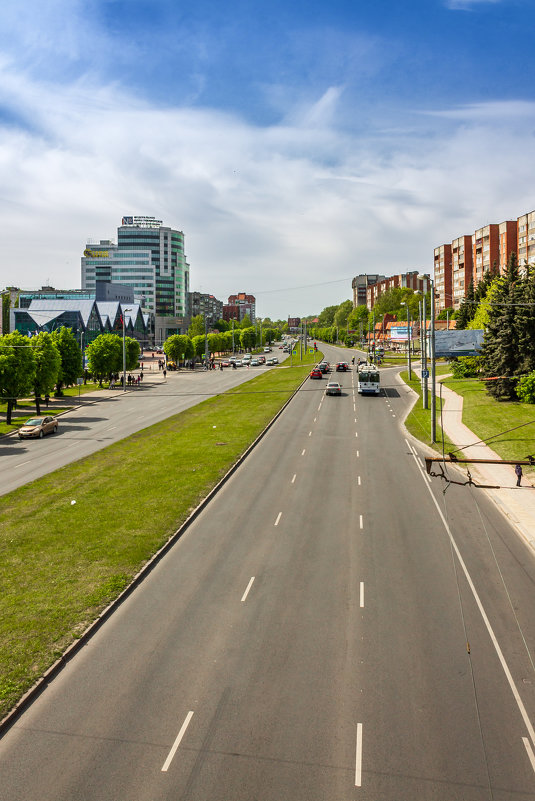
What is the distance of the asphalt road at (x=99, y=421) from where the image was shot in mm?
33094

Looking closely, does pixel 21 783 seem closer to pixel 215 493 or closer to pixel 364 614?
pixel 364 614

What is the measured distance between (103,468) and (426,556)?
19.8 meters

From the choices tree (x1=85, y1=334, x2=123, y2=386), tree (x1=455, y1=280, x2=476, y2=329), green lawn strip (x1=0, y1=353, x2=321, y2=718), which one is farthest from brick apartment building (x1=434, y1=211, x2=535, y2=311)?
green lawn strip (x1=0, y1=353, x2=321, y2=718)

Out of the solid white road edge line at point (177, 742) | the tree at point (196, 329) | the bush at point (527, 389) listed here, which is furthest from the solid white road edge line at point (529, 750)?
the tree at point (196, 329)

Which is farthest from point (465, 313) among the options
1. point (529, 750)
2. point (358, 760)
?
point (358, 760)

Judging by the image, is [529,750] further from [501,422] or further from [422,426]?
[501,422]

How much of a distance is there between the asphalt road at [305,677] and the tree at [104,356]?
5883 cm

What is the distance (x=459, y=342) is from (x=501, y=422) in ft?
130

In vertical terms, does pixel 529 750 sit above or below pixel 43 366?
below

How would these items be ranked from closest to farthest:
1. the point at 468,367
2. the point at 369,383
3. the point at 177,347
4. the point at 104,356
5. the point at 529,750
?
the point at 529,750 < the point at 369,383 < the point at 468,367 < the point at 104,356 < the point at 177,347

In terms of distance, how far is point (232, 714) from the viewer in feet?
36.0

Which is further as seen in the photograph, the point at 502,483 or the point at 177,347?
the point at 177,347

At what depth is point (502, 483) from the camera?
94.7 ft

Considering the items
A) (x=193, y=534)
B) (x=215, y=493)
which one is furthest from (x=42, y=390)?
(x=193, y=534)
